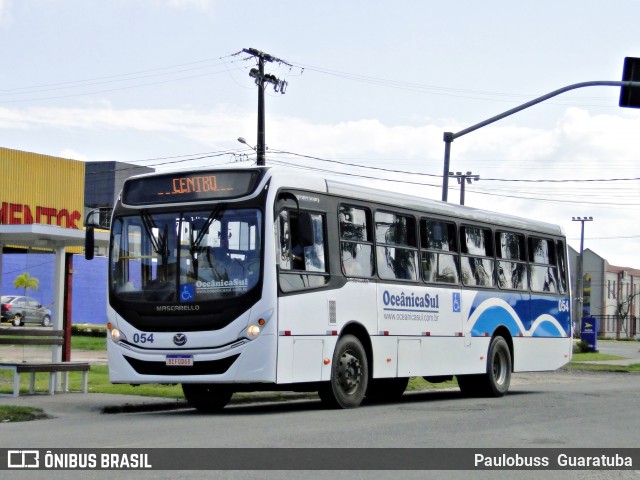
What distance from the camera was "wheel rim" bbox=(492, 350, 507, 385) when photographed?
20906mm

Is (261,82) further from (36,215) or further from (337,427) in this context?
(337,427)

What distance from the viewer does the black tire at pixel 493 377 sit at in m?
20.7

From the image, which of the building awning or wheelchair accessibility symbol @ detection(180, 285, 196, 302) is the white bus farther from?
the building awning

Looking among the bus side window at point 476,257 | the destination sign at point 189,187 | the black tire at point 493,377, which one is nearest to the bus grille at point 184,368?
the destination sign at point 189,187

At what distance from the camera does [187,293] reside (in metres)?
15.2

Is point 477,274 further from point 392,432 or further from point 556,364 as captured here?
point 392,432

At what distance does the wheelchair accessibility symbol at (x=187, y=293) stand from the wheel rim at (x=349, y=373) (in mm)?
2416

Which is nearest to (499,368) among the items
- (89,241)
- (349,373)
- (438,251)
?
(438,251)

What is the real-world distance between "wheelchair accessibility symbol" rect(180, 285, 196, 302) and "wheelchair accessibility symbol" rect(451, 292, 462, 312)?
574 centimetres

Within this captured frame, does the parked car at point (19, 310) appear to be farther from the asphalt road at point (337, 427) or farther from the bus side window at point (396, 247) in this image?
the bus side window at point (396, 247)

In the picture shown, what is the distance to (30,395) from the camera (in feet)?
59.6

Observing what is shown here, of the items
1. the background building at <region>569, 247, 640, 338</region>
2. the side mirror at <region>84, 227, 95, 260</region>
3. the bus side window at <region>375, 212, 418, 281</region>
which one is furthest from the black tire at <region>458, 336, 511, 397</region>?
the background building at <region>569, 247, 640, 338</region>

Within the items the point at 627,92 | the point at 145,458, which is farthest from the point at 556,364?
the point at 145,458
